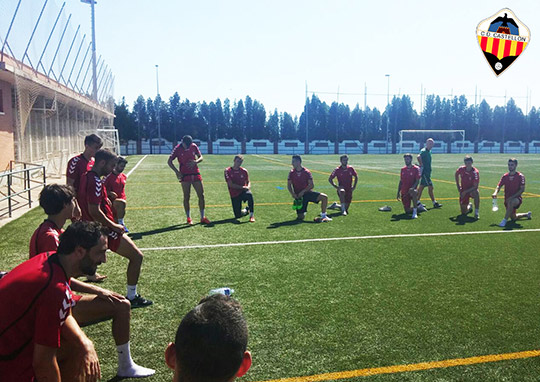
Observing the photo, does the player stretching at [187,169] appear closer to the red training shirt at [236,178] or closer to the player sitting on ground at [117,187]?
the red training shirt at [236,178]

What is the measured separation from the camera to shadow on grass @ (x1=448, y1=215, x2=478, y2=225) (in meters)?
10.4

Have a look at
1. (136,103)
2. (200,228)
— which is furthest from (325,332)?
(136,103)

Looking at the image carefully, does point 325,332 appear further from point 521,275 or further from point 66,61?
point 66,61

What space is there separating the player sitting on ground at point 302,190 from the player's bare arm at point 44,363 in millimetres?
8590

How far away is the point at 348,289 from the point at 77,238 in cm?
383

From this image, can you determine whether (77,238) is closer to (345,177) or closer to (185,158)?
(185,158)

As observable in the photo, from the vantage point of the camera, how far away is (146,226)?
991cm

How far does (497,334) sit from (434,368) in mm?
1069

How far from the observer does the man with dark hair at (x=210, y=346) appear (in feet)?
4.69

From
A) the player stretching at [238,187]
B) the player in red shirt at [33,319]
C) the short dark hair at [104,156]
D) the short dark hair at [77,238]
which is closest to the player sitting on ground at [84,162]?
the short dark hair at [104,156]

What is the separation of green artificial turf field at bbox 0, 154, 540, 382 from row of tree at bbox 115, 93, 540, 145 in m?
73.8

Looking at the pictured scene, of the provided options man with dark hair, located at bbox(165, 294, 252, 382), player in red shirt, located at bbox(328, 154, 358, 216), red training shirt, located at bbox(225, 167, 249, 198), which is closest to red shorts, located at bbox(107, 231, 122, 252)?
man with dark hair, located at bbox(165, 294, 252, 382)

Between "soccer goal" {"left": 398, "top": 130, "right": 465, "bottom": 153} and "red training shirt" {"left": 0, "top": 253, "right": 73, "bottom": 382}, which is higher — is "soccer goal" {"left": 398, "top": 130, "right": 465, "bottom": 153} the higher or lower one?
the higher one

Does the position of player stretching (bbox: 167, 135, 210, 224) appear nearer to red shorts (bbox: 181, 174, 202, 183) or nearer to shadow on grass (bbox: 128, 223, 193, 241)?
red shorts (bbox: 181, 174, 202, 183)
